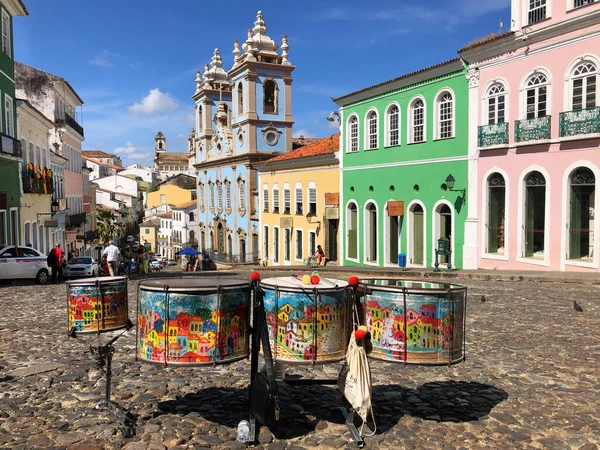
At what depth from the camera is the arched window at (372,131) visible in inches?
1008

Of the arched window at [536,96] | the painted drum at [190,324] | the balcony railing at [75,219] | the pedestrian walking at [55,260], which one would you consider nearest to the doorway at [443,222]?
the arched window at [536,96]

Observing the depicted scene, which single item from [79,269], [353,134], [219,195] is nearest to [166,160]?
[219,195]

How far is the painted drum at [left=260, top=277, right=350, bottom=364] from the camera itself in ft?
16.4

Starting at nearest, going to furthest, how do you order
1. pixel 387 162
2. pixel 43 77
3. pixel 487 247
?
pixel 487 247 → pixel 387 162 → pixel 43 77

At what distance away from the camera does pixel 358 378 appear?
498 centimetres

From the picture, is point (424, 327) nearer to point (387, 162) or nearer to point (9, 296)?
point (9, 296)

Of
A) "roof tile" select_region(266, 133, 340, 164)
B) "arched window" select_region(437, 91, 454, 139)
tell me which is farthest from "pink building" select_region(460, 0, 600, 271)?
"roof tile" select_region(266, 133, 340, 164)

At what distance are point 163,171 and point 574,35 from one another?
380 feet

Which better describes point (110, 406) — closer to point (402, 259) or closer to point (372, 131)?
point (402, 259)

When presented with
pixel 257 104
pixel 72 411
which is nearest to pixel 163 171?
pixel 257 104

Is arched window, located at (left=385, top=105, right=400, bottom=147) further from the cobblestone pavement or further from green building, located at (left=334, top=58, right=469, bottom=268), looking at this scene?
the cobblestone pavement

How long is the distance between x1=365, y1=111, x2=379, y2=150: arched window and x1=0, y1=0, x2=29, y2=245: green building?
46.6ft

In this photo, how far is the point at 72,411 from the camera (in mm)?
6113

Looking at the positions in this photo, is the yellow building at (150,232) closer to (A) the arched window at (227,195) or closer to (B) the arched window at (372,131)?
(A) the arched window at (227,195)
